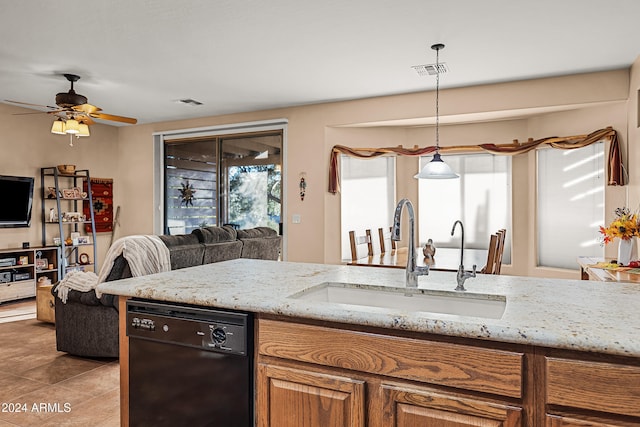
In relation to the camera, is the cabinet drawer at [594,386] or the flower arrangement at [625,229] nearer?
the cabinet drawer at [594,386]

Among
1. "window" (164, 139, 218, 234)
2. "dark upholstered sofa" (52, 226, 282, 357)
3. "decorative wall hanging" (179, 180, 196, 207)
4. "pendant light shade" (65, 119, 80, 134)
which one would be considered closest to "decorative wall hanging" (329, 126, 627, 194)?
"window" (164, 139, 218, 234)

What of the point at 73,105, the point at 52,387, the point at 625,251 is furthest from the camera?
the point at 73,105

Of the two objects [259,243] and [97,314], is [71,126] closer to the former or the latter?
[97,314]

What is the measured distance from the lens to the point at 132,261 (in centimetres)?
338

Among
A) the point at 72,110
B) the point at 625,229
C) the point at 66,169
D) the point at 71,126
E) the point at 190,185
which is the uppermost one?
the point at 72,110

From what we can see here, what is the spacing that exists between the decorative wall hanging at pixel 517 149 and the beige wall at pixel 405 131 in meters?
0.11

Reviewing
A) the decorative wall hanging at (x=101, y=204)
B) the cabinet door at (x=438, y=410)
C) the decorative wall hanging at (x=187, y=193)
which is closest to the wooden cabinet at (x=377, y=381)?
the cabinet door at (x=438, y=410)

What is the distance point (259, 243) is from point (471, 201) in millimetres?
3236

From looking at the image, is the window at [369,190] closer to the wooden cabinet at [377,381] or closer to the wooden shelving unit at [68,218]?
the wooden shelving unit at [68,218]

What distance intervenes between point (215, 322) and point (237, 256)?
3160 mm

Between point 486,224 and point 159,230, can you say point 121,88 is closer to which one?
point 159,230

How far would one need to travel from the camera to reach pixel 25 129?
6.09m

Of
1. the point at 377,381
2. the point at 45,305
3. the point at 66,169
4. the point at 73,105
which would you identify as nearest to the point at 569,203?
the point at 377,381

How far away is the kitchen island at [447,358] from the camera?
1.08 metres
